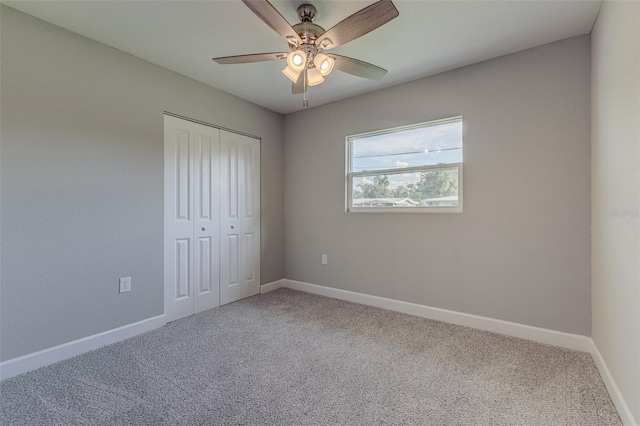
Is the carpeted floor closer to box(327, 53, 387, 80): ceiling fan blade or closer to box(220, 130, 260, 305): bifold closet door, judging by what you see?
box(220, 130, 260, 305): bifold closet door

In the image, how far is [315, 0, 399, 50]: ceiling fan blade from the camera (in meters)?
1.43

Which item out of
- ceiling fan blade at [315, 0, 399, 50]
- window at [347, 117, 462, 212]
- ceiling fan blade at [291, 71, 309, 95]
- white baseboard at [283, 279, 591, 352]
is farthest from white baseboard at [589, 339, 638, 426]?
ceiling fan blade at [291, 71, 309, 95]

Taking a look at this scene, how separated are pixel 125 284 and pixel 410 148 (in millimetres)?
2973

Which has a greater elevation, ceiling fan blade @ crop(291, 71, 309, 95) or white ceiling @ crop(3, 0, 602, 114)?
white ceiling @ crop(3, 0, 602, 114)

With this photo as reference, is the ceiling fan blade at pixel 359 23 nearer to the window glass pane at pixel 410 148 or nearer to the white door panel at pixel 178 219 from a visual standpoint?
the window glass pane at pixel 410 148

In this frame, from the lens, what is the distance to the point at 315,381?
181 cm

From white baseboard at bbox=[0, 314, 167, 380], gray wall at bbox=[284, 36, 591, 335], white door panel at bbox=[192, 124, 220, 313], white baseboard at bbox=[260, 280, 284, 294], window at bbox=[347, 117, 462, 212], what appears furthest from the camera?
white baseboard at bbox=[260, 280, 284, 294]

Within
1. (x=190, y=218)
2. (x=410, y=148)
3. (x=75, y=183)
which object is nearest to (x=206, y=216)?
(x=190, y=218)

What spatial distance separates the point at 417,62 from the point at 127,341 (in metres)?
3.43

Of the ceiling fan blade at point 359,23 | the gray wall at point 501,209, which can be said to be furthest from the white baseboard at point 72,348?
the ceiling fan blade at point 359,23

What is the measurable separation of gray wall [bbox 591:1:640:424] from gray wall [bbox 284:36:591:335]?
0.43 ft

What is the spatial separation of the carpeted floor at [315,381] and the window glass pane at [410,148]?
5.36ft

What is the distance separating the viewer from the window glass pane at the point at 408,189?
279cm

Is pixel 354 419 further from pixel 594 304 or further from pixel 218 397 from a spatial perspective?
pixel 594 304
